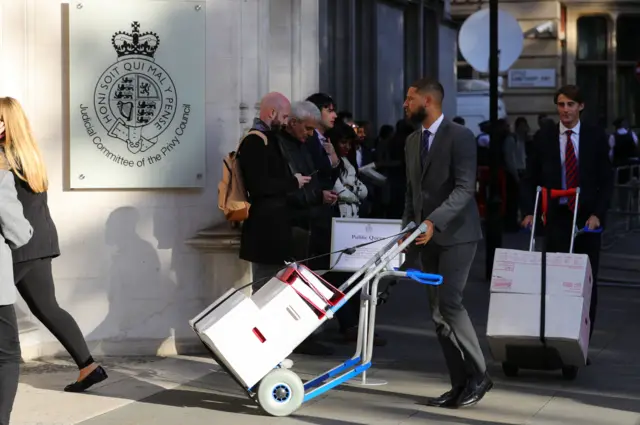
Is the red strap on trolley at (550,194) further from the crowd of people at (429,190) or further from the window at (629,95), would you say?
the window at (629,95)

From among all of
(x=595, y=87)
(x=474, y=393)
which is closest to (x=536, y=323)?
(x=474, y=393)

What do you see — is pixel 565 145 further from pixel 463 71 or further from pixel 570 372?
pixel 463 71

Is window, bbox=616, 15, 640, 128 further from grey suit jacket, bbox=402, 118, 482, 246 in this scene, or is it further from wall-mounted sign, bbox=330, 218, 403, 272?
grey suit jacket, bbox=402, 118, 482, 246

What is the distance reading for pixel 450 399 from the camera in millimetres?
8242

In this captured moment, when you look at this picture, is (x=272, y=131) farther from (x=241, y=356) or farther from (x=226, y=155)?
(x=241, y=356)

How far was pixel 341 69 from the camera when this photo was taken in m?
23.8

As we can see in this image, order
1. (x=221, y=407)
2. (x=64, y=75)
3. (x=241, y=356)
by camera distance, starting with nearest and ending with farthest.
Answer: (x=241, y=356) → (x=221, y=407) → (x=64, y=75)

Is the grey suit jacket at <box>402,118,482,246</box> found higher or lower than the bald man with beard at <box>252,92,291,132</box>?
lower

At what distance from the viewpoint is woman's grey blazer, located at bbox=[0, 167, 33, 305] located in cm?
674

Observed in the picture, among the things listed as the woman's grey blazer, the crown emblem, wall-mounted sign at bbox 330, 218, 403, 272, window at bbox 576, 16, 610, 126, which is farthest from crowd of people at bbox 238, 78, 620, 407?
window at bbox 576, 16, 610, 126

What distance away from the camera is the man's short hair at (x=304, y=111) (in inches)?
391

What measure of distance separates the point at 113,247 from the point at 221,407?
6.67 ft

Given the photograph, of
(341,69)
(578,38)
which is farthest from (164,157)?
(578,38)

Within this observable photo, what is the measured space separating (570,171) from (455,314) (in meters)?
1.82
